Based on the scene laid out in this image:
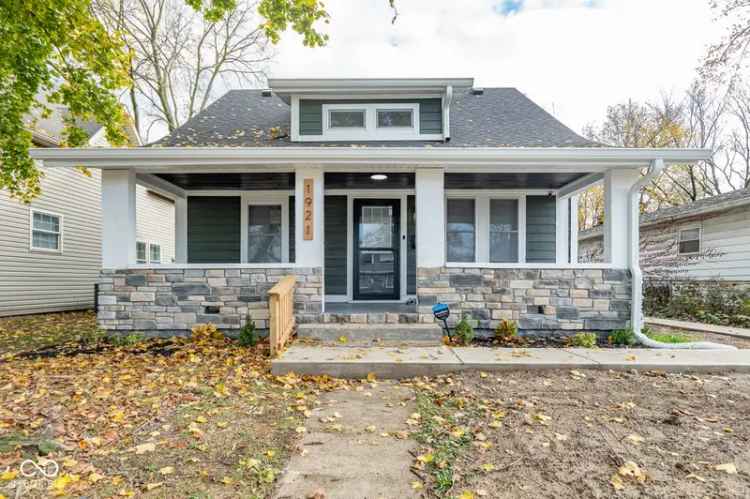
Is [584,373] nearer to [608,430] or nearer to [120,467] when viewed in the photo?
[608,430]

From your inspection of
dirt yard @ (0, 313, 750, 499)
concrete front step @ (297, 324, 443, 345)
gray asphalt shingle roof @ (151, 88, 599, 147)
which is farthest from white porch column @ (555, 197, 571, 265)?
dirt yard @ (0, 313, 750, 499)

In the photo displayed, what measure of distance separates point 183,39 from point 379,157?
1349cm

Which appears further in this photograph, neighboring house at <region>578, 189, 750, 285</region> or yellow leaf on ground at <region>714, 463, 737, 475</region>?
neighboring house at <region>578, 189, 750, 285</region>

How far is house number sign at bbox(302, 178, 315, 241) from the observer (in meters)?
5.47

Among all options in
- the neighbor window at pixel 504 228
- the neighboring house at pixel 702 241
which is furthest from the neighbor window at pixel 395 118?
the neighboring house at pixel 702 241

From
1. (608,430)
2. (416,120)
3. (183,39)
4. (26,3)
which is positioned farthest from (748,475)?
(183,39)

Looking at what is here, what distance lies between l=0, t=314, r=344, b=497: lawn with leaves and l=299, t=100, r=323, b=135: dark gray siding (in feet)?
13.1

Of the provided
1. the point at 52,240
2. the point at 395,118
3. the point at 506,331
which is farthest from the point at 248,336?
the point at 52,240

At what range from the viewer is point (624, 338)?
5281mm

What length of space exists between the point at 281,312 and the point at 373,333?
1.27m

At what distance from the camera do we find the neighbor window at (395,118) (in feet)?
22.8

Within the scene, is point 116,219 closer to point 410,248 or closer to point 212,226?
point 212,226

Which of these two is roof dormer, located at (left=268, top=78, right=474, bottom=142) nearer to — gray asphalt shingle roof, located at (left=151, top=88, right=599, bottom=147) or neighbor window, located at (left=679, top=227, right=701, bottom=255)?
gray asphalt shingle roof, located at (left=151, top=88, right=599, bottom=147)

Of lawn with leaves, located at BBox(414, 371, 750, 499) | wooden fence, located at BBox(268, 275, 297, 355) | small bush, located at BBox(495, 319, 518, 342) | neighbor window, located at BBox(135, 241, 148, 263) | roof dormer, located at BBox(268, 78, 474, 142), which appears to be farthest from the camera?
neighbor window, located at BBox(135, 241, 148, 263)
